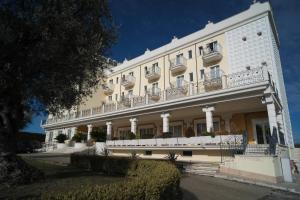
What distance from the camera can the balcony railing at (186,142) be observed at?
15694 millimetres

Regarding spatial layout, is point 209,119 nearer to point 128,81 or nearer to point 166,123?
point 166,123

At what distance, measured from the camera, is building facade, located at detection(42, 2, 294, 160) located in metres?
16.7

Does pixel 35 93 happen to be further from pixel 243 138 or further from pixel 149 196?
pixel 243 138

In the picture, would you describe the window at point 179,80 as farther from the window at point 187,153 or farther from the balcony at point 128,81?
the window at point 187,153

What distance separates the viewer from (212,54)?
22.3 meters

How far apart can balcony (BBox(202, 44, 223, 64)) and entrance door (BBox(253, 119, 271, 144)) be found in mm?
6788

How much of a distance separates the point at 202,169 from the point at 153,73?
15.2 metres

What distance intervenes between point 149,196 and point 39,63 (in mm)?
6506

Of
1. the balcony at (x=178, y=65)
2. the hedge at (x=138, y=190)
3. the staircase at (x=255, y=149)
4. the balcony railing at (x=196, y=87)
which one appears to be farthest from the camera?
the balcony at (x=178, y=65)

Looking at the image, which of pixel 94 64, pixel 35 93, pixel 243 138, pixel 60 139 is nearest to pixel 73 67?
pixel 94 64

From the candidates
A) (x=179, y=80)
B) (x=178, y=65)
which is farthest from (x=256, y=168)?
(x=178, y=65)

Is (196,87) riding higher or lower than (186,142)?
higher

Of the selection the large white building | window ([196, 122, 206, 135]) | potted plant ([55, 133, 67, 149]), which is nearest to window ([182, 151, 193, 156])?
the large white building

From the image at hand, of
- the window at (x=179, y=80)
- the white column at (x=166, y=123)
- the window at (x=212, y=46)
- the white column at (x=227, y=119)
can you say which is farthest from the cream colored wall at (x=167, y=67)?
the white column at (x=166, y=123)
